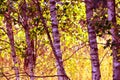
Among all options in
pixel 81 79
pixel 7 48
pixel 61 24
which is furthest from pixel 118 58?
pixel 81 79

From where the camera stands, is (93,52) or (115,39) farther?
(93,52)

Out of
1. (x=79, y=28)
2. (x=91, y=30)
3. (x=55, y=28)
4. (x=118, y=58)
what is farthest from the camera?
(x=79, y=28)

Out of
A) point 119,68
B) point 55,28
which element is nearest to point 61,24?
point 55,28

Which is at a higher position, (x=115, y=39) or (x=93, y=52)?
(x=115, y=39)

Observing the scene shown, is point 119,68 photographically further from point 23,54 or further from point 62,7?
point 23,54

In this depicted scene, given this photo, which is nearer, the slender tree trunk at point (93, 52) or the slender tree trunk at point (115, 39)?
the slender tree trunk at point (115, 39)

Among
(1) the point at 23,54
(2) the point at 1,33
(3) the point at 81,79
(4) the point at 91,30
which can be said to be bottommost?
(3) the point at 81,79

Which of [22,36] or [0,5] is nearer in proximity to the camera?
[0,5]

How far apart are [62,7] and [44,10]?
0.62 metres

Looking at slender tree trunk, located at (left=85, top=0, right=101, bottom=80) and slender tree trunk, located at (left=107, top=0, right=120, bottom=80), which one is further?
slender tree trunk, located at (left=85, top=0, right=101, bottom=80)

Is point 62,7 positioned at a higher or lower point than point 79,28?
higher

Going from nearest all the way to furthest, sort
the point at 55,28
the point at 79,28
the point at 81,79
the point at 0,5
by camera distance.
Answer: the point at 55,28
the point at 0,5
the point at 79,28
the point at 81,79

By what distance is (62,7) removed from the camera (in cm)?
1184

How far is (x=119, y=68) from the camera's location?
7031 millimetres
